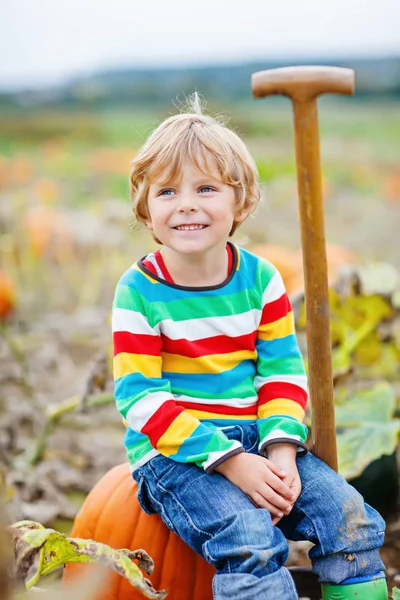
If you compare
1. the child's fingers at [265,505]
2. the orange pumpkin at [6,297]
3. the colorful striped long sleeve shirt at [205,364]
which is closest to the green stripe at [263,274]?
the colorful striped long sleeve shirt at [205,364]

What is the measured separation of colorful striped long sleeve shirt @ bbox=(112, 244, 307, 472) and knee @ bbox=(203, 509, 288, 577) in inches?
4.8

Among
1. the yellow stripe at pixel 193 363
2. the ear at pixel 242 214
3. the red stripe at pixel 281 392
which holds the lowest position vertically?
the red stripe at pixel 281 392

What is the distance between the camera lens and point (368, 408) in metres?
2.30

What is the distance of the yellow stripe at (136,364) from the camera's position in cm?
167

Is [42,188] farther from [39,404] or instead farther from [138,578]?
[138,578]

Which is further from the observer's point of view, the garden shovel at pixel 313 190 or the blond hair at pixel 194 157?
the blond hair at pixel 194 157

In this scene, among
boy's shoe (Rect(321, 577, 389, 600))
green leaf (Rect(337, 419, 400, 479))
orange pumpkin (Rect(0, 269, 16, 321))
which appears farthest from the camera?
orange pumpkin (Rect(0, 269, 16, 321))

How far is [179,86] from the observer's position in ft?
21.3

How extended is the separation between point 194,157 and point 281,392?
513 millimetres

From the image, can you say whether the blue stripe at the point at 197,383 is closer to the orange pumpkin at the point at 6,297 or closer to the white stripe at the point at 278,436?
the white stripe at the point at 278,436

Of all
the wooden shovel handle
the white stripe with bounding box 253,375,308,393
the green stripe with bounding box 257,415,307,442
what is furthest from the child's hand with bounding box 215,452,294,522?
the wooden shovel handle

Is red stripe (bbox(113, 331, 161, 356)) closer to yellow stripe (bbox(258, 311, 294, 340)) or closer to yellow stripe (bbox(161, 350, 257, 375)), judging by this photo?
yellow stripe (bbox(161, 350, 257, 375))

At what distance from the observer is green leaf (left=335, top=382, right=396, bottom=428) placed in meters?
2.26

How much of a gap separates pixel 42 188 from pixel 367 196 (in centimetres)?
230
